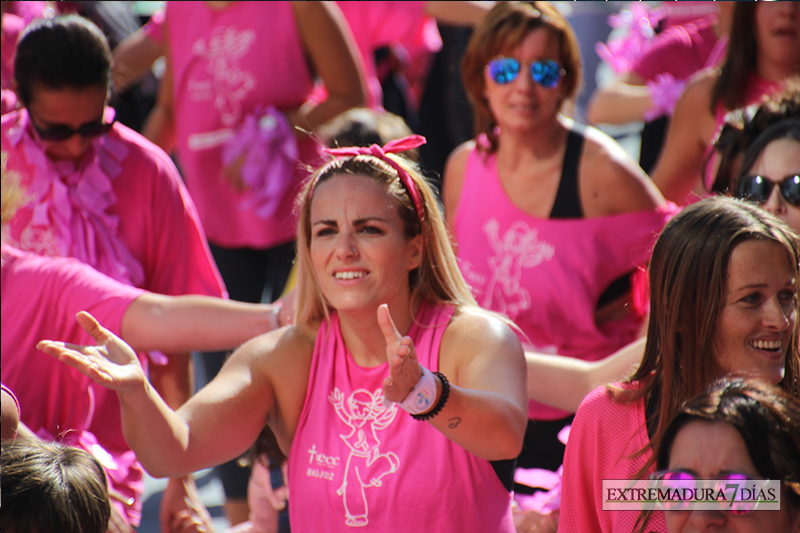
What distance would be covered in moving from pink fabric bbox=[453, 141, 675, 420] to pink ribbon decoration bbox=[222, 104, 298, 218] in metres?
0.76

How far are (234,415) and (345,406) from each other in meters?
0.23

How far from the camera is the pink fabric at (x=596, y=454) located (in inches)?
64.9

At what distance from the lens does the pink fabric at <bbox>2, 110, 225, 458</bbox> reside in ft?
8.06

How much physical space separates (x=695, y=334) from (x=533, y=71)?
1.34 meters

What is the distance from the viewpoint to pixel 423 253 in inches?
82.0

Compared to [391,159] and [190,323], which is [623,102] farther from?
[190,323]

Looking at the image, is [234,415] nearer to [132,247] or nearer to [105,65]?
[132,247]

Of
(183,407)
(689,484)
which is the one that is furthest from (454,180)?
(689,484)

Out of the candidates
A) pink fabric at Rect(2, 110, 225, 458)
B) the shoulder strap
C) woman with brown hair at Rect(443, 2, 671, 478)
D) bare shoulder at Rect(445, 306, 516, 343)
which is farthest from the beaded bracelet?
the shoulder strap

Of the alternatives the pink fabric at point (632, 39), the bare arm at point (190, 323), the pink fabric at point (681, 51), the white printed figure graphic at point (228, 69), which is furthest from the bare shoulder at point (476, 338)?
the pink fabric at point (632, 39)

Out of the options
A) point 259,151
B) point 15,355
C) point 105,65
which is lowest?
point 15,355

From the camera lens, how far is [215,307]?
88.5 inches

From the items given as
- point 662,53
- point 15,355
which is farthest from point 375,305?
point 662,53

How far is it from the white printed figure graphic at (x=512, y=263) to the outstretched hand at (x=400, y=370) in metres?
1.24
